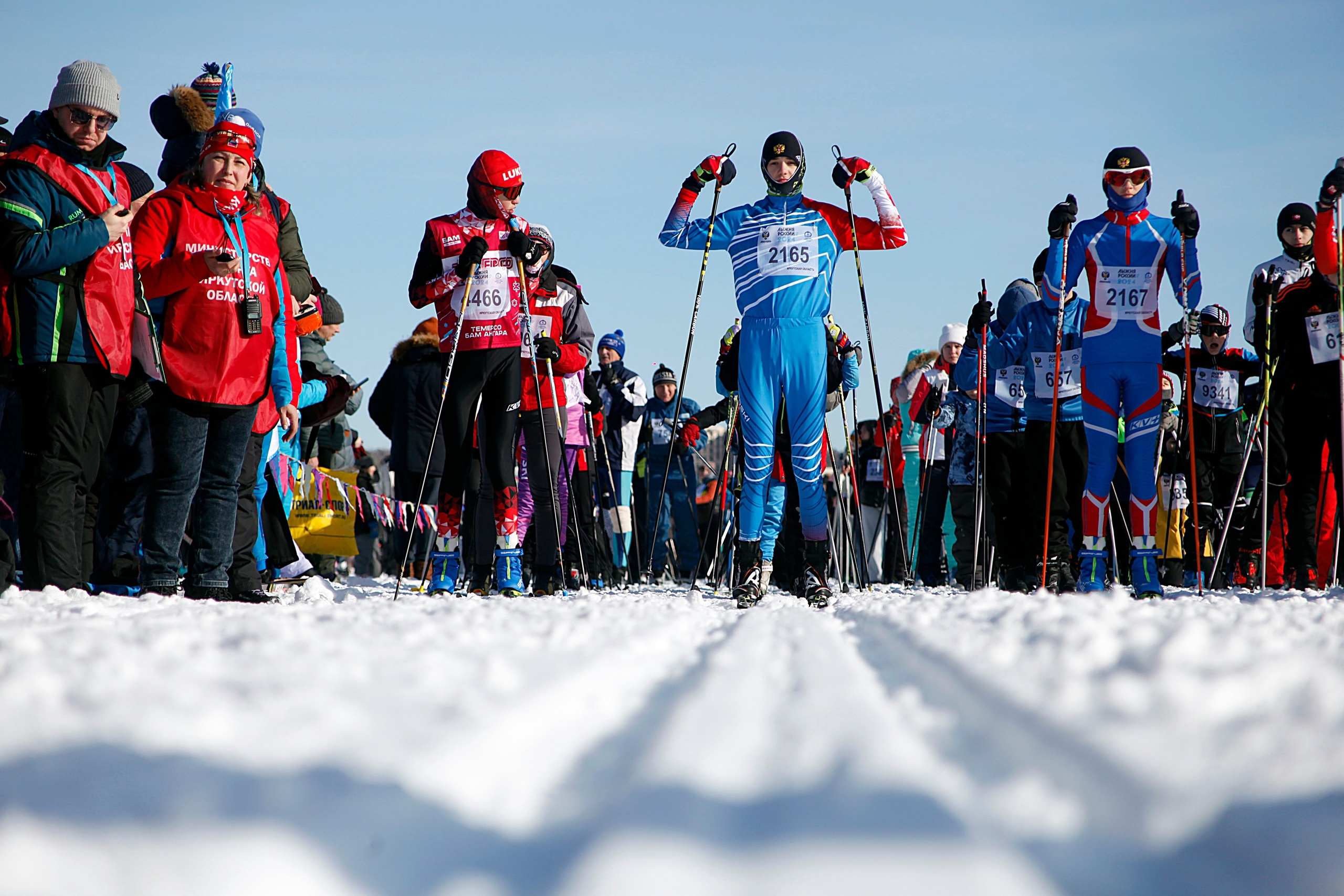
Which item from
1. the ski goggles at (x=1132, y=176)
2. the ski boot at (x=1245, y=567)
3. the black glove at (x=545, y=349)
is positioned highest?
the ski goggles at (x=1132, y=176)

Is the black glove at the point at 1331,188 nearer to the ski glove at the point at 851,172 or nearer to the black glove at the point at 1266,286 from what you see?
the black glove at the point at 1266,286

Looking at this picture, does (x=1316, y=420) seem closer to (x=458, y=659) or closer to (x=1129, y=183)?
(x=1129, y=183)

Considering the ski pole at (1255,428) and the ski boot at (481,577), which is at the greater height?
the ski pole at (1255,428)

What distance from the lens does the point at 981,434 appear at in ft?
27.4

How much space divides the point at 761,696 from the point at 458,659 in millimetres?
606

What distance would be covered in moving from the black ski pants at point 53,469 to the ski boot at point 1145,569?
479 centimetres

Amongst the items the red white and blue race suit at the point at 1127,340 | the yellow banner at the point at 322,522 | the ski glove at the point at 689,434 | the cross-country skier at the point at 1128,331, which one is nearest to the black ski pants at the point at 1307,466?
the cross-country skier at the point at 1128,331

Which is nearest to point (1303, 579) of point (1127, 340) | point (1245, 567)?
point (1127, 340)

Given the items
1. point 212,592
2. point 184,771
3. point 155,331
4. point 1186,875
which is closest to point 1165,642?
point 1186,875

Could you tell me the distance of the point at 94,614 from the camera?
301 cm

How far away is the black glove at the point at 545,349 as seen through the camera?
21.4 ft

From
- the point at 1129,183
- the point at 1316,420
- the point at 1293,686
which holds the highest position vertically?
the point at 1129,183

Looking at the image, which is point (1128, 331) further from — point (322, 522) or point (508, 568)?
point (322, 522)

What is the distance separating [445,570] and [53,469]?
232 centimetres
